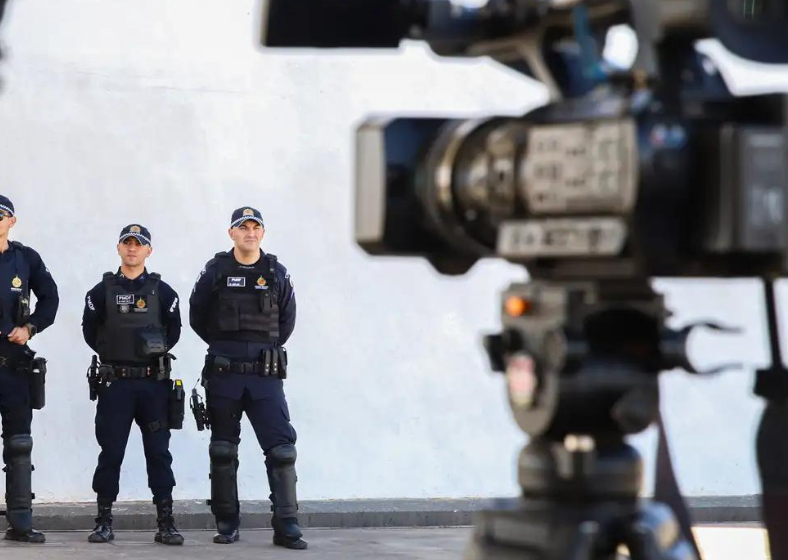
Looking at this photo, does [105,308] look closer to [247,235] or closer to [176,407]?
[176,407]

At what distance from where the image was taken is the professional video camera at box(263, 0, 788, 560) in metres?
2.64

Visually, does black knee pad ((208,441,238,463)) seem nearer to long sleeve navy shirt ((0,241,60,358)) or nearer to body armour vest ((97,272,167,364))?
body armour vest ((97,272,167,364))

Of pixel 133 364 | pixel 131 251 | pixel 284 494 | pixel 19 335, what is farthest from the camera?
pixel 131 251

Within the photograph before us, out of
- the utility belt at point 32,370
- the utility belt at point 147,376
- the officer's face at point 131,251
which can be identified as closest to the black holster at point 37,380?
the utility belt at point 32,370

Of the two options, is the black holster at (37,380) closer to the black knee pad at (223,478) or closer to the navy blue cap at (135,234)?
the navy blue cap at (135,234)

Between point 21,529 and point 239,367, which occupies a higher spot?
point 239,367

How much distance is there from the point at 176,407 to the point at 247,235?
3.40 feet

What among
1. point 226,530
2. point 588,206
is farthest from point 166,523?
point 588,206

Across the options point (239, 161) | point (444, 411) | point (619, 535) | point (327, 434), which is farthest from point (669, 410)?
point (619, 535)

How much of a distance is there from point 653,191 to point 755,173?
6.1 inches

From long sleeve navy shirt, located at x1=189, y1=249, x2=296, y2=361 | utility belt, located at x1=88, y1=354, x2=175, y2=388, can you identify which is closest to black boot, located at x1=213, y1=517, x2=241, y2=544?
utility belt, located at x1=88, y1=354, x2=175, y2=388

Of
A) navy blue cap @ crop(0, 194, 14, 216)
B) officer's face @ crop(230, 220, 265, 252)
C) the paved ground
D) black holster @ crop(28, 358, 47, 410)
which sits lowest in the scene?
the paved ground

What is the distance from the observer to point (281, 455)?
924 centimetres

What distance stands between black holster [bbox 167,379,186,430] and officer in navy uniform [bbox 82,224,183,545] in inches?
1.1
